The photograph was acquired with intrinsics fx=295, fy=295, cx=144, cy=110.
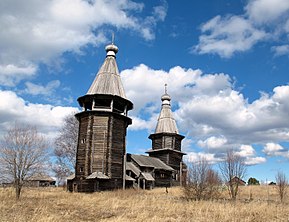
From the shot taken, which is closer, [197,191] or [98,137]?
[197,191]

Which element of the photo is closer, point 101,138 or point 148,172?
point 101,138

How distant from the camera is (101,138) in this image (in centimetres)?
2891

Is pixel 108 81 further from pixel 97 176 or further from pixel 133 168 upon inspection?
pixel 133 168

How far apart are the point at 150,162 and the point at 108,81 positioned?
627 inches

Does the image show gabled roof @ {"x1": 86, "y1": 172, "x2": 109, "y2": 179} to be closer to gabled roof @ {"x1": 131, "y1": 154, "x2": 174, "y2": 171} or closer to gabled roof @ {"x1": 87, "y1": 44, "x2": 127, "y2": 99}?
gabled roof @ {"x1": 87, "y1": 44, "x2": 127, "y2": 99}

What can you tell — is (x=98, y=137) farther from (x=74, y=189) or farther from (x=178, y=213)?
(x=178, y=213)

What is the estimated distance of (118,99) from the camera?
3056 centimetres

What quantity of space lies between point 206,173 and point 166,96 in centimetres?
3385

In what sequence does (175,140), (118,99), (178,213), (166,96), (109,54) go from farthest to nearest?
(166,96)
(175,140)
(109,54)
(118,99)
(178,213)

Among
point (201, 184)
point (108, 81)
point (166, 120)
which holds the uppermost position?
point (108, 81)

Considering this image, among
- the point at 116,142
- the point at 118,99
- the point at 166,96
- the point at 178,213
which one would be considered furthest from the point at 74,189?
the point at 166,96

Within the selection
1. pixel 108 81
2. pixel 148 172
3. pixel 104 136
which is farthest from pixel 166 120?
pixel 104 136

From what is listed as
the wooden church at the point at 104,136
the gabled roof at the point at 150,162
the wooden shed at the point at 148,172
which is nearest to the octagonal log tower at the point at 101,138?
the wooden church at the point at 104,136

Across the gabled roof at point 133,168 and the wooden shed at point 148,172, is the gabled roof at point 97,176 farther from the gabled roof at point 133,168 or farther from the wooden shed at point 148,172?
the gabled roof at point 133,168
